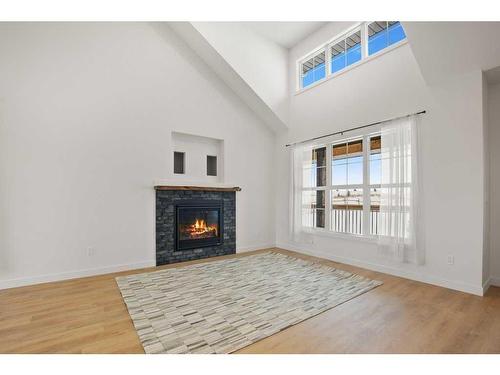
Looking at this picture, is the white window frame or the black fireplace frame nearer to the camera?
the white window frame

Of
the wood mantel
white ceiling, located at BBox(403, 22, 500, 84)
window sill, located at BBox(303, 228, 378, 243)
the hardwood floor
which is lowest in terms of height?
the hardwood floor

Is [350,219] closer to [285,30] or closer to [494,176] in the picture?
[494,176]

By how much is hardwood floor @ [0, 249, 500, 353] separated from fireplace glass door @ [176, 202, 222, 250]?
4.87 ft

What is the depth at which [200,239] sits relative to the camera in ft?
14.9

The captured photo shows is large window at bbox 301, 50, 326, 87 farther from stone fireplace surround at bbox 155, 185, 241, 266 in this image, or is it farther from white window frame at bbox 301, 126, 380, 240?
stone fireplace surround at bbox 155, 185, 241, 266

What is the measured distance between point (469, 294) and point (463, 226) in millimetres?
774

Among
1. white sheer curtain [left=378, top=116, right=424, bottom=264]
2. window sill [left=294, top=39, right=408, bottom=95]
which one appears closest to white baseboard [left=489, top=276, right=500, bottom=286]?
white sheer curtain [left=378, top=116, right=424, bottom=264]

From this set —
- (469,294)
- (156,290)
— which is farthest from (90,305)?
(469,294)

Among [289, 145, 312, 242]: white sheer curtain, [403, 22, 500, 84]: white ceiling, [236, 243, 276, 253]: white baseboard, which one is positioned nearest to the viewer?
[403, 22, 500, 84]: white ceiling

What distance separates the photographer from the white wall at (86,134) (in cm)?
312

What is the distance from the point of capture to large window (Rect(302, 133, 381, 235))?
3.97 meters

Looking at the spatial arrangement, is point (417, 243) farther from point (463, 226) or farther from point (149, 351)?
point (149, 351)

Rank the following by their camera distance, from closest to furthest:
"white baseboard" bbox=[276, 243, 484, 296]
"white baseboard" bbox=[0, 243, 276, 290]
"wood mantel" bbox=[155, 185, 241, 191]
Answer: "white baseboard" bbox=[276, 243, 484, 296] < "white baseboard" bbox=[0, 243, 276, 290] < "wood mantel" bbox=[155, 185, 241, 191]

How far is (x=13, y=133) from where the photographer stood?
310 cm
